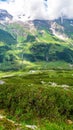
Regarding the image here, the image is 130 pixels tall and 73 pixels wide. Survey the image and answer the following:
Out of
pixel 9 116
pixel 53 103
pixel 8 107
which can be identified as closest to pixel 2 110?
pixel 8 107

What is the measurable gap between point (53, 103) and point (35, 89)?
3.03m

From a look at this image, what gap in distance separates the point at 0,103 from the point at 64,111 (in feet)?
25.7

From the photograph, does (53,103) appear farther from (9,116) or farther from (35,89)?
(9,116)

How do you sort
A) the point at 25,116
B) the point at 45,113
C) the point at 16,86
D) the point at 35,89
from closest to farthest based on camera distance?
the point at 25,116 → the point at 45,113 → the point at 35,89 → the point at 16,86

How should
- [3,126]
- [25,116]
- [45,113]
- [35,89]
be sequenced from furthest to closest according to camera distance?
[35,89]
[45,113]
[25,116]
[3,126]

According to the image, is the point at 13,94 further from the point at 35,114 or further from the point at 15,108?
the point at 35,114

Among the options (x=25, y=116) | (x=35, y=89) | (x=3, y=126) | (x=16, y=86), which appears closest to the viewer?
(x=3, y=126)

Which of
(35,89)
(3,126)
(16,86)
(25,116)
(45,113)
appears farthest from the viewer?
(16,86)

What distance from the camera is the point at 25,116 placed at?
3080cm

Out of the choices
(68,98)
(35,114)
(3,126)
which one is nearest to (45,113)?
(35,114)

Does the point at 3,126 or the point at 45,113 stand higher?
the point at 3,126

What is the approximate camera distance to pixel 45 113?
1294 inches

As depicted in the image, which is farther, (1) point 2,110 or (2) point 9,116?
(1) point 2,110

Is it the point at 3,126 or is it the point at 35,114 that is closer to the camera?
the point at 3,126
